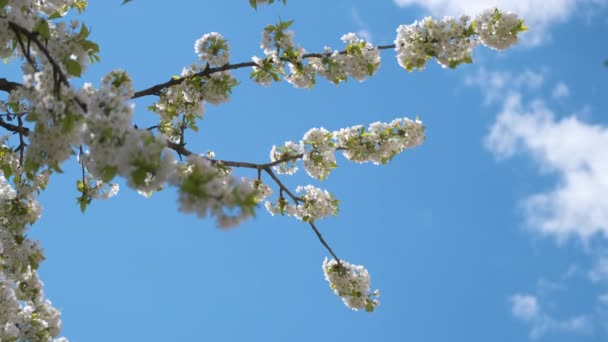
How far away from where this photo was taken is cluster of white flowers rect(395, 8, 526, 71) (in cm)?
888

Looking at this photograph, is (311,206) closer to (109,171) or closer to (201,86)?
(201,86)

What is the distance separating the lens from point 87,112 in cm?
461

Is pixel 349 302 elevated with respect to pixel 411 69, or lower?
lower

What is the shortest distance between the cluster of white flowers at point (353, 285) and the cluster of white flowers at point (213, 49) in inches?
138

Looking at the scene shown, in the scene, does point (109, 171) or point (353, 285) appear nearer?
point (109, 171)

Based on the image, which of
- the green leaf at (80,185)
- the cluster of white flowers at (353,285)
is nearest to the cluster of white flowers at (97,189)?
the green leaf at (80,185)

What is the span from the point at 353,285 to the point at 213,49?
4.22m

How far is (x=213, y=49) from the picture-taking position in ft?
29.8

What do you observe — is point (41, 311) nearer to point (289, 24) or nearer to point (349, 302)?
point (349, 302)

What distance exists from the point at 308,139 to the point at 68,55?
4.07m

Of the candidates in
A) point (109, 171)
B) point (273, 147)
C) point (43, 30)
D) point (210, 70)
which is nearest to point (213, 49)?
point (210, 70)

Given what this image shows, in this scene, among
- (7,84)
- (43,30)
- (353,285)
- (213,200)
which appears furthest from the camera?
(353,285)

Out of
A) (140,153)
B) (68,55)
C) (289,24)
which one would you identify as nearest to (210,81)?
(289,24)

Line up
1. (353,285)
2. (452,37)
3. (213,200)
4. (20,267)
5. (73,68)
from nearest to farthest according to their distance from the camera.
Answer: (213,200) → (73,68) → (20,267) → (452,37) → (353,285)
